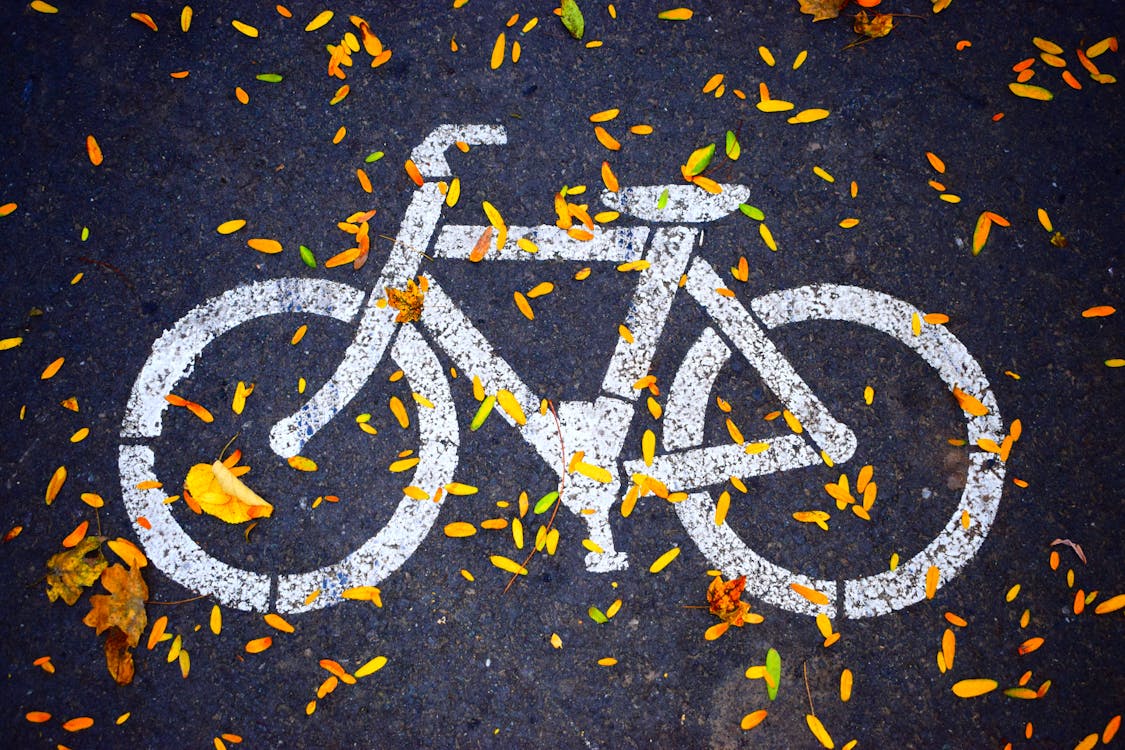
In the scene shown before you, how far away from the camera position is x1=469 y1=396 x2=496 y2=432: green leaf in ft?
9.21

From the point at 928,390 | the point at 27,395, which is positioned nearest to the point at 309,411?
the point at 27,395

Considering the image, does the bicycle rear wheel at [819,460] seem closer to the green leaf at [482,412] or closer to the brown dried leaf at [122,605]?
the green leaf at [482,412]

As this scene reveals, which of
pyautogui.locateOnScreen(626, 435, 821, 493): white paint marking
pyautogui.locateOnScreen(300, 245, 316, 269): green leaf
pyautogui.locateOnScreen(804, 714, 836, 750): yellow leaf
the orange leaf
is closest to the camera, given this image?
pyautogui.locateOnScreen(804, 714, 836, 750): yellow leaf

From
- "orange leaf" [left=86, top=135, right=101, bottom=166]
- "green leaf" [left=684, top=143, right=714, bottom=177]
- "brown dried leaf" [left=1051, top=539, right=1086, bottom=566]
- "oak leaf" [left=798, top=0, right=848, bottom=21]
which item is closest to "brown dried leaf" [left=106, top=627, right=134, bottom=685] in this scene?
"orange leaf" [left=86, top=135, right=101, bottom=166]

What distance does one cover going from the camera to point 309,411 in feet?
9.21

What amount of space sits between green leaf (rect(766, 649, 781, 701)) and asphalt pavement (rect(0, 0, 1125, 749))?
2cm

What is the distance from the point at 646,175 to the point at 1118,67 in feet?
7.53

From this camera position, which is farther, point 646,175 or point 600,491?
point 646,175

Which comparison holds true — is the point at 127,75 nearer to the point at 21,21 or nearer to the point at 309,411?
the point at 21,21

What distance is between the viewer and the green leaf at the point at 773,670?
271 cm

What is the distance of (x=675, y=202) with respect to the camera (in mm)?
2936

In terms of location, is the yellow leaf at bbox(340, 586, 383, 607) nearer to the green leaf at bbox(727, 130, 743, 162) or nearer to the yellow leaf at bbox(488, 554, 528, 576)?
the yellow leaf at bbox(488, 554, 528, 576)

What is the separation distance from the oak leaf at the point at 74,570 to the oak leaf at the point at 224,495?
1.53 feet

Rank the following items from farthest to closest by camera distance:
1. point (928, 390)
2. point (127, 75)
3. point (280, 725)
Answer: point (127, 75)
point (928, 390)
point (280, 725)
